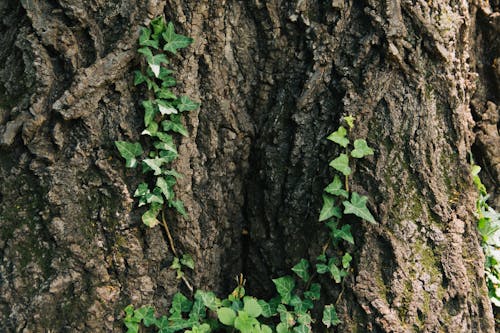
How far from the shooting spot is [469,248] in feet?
8.46

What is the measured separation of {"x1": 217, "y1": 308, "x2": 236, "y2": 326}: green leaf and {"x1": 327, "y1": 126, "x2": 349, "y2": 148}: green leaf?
0.99 metres

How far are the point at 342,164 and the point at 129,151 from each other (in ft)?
3.39

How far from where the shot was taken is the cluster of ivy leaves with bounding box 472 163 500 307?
9.34 feet

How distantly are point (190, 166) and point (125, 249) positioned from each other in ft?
1.74

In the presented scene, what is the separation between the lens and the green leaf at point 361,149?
2.35 metres

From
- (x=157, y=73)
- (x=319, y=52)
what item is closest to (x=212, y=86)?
(x=157, y=73)

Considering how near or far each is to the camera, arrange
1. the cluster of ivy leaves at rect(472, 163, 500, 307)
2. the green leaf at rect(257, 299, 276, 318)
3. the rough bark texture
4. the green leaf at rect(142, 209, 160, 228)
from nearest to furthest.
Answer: the rough bark texture → the green leaf at rect(142, 209, 160, 228) → the green leaf at rect(257, 299, 276, 318) → the cluster of ivy leaves at rect(472, 163, 500, 307)

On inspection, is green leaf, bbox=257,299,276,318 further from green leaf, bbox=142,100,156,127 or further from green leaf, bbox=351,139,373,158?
green leaf, bbox=142,100,156,127

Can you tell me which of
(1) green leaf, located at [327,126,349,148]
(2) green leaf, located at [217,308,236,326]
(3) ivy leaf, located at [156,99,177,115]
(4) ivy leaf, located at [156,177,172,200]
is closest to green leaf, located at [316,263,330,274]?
(2) green leaf, located at [217,308,236,326]

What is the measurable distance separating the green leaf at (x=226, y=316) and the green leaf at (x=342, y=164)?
89cm

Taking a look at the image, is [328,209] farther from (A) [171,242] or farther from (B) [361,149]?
(A) [171,242]

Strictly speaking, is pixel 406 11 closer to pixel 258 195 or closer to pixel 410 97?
pixel 410 97

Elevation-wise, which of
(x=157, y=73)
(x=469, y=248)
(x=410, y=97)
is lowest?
(x=469, y=248)

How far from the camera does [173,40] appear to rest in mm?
2395
